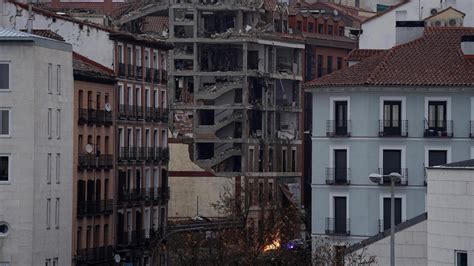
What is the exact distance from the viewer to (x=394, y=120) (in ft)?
350

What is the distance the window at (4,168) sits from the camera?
10225cm

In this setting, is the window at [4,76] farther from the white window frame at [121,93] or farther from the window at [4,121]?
the white window frame at [121,93]

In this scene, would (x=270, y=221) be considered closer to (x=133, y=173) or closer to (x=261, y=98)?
(x=133, y=173)

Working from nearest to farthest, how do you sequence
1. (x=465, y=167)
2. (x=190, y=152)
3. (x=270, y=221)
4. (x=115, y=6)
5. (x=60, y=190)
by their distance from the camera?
1. (x=465, y=167)
2. (x=60, y=190)
3. (x=270, y=221)
4. (x=190, y=152)
5. (x=115, y=6)

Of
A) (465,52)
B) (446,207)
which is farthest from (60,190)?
(446,207)

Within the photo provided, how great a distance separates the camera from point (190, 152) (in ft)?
499

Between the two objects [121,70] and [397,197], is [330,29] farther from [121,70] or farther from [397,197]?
[397,197]

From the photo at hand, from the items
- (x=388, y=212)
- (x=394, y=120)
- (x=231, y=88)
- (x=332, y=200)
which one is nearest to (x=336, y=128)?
(x=394, y=120)

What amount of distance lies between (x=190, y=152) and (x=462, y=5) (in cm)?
2308

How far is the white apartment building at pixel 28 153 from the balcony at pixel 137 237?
14555 millimetres

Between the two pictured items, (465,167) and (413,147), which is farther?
(413,147)

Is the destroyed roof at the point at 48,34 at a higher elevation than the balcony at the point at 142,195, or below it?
higher

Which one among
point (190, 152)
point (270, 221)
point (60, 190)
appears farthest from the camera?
point (190, 152)

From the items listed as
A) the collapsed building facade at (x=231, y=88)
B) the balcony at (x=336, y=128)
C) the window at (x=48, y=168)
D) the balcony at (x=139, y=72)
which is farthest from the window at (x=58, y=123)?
the collapsed building facade at (x=231, y=88)
